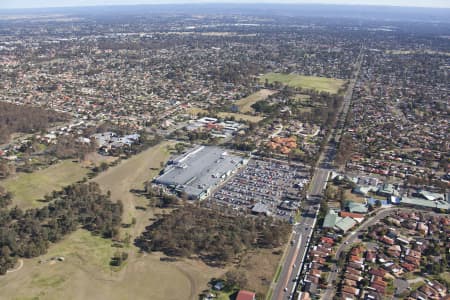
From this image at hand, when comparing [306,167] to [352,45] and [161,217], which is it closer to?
[161,217]

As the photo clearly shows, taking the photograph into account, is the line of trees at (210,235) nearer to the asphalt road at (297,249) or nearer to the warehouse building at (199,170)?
the asphalt road at (297,249)

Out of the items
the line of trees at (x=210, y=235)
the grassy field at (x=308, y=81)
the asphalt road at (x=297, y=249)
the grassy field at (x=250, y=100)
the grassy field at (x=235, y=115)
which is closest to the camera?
the asphalt road at (x=297, y=249)

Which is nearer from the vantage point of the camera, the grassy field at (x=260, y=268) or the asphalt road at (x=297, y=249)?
the asphalt road at (x=297, y=249)

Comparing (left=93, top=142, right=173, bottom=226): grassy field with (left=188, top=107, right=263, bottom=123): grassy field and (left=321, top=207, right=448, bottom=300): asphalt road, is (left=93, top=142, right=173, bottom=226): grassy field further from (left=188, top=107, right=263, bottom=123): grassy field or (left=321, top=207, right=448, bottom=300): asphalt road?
(left=321, top=207, right=448, bottom=300): asphalt road

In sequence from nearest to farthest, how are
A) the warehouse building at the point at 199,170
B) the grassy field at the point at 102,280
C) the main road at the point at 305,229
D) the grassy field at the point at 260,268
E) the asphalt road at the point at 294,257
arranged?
the grassy field at the point at 102,280, the asphalt road at the point at 294,257, the grassy field at the point at 260,268, the main road at the point at 305,229, the warehouse building at the point at 199,170

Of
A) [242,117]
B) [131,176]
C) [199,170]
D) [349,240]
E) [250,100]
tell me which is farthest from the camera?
[250,100]

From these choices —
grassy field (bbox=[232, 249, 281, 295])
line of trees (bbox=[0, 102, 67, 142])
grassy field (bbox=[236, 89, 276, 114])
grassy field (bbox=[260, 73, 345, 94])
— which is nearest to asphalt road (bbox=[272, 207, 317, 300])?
grassy field (bbox=[232, 249, 281, 295])

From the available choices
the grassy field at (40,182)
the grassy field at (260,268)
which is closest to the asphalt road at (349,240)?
the grassy field at (260,268)

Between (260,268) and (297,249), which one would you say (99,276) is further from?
(297,249)

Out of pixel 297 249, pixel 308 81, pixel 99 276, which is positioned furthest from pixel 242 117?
pixel 99 276
